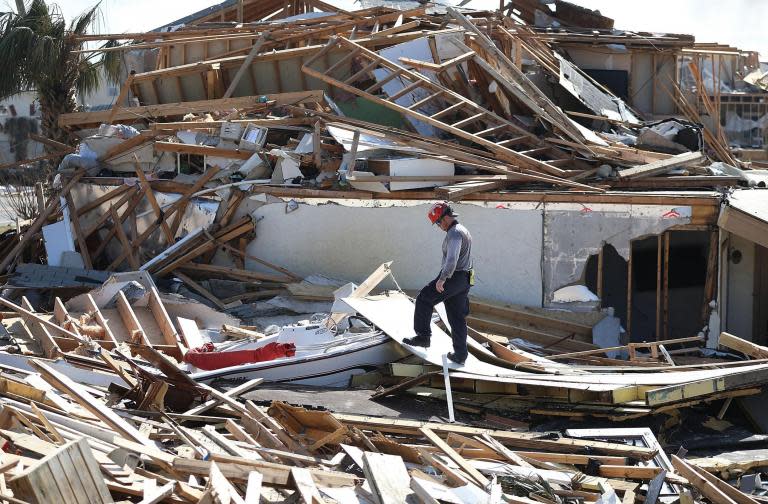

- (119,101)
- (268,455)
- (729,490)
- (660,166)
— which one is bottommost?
(729,490)

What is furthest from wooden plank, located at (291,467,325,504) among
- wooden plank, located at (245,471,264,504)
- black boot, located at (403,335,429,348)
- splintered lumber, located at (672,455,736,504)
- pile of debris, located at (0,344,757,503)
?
black boot, located at (403,335,429,348)

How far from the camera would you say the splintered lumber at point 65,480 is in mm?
6199

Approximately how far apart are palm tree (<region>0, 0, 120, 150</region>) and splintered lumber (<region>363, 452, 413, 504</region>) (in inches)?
564

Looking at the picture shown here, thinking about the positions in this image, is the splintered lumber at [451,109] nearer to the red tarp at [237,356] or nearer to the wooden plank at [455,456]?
the red tarp at [237,356]

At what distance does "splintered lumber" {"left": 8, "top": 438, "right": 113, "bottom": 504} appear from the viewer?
20.3 ft

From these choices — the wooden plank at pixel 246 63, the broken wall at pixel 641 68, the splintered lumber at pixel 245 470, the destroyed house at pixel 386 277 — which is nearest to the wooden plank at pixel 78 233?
the destroyed house at pixel 386 277

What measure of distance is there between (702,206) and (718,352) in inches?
72.1

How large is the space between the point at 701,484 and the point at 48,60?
50.6 feet

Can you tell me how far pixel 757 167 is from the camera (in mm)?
20078

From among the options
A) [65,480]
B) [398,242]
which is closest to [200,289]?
[398,242]

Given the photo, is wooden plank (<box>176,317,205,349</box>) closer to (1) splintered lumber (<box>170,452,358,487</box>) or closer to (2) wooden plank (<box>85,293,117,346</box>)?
(2) wooden plank (<box>85,293,117,346</box>)

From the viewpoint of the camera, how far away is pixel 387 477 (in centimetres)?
741

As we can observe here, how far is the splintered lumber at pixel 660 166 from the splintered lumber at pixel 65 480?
9972mm

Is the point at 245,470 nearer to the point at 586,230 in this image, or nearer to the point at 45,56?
the point at 586,230
